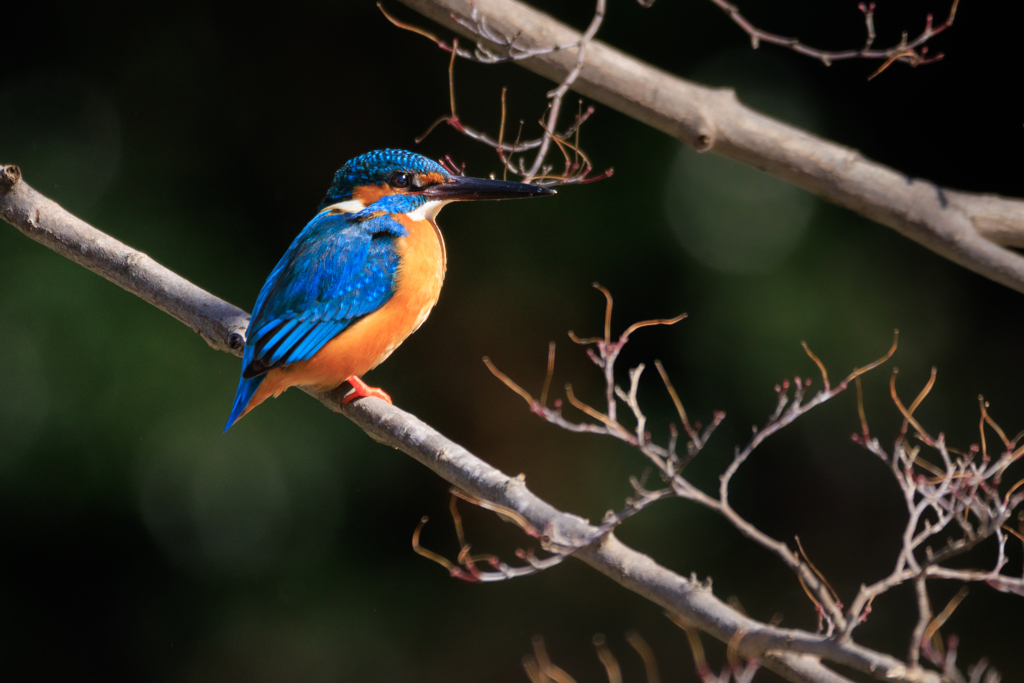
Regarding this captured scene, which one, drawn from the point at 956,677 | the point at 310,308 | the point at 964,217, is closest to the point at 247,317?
the point at 310,308

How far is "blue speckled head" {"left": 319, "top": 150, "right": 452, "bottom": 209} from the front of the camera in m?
1.69

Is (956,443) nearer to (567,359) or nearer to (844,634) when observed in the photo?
(567,359)

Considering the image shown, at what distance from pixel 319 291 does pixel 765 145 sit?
3.13 feet

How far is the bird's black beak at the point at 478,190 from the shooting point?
1.52m

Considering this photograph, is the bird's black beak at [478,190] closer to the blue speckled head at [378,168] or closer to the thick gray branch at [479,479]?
the blue speckled head at [378,168]

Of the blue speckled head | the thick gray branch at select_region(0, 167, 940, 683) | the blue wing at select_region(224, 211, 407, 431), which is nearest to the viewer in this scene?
the thick gray branch at select_region(0, 167, 940, 683)

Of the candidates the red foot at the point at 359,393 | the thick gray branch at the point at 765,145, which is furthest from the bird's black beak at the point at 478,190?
the red foot at the point at 359,393

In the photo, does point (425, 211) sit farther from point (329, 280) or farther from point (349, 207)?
point (329, 280)

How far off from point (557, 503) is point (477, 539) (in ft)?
1.07

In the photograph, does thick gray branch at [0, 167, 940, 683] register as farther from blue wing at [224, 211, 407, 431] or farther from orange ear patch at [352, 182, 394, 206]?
orange ear patch at [352, 182, 394, 206]

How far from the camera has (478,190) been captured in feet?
5.35

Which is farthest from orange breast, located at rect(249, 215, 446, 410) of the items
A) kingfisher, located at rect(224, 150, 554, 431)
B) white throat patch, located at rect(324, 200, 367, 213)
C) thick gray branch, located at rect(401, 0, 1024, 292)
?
thick gray branch, located at rect(401, 0, 1024, 292)

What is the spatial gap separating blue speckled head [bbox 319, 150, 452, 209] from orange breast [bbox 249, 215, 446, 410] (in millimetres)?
101

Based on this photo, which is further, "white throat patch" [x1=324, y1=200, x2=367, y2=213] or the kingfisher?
"white throat patch" [x1=324, y1=200, x2=367, y2=213]
